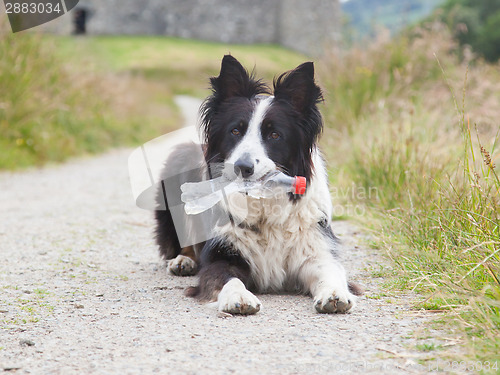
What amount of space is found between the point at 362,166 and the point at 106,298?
3.46 meters

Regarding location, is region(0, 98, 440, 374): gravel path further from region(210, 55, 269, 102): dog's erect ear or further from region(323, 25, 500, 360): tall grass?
region(210, 55, 269, 102): dog's erect ear

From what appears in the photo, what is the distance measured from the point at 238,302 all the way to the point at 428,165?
293cm

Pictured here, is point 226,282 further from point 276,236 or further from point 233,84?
point 233,84

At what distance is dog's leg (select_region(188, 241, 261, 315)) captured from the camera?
332 cm

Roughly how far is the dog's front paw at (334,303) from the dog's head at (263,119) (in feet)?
2.63

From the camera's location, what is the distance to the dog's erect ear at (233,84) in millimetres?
3954

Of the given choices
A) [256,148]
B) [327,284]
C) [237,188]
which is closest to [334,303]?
[327,284]

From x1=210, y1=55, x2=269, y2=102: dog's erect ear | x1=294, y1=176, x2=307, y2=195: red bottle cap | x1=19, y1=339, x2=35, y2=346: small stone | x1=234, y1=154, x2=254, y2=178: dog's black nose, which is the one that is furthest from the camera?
x1=210, y1=55, x2=269, y2=102: dog's erect ear

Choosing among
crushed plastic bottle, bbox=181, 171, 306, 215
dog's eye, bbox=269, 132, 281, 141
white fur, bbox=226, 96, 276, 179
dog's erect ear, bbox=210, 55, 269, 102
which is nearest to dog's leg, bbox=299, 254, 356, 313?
crushed plastic bottle, bbox=181, 171, 306, 215

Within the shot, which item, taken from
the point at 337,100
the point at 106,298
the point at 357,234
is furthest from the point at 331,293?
the point at 337,100

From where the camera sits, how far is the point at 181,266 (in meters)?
4.59

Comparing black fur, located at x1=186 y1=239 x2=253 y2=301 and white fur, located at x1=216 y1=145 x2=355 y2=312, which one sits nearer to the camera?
black fur, located at x1=186 y1=239 x2=253 y2=301

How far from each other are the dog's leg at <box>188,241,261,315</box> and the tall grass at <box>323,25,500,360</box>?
947mm

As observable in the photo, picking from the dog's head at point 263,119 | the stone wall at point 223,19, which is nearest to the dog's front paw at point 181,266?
the dog's head at point 263,119
